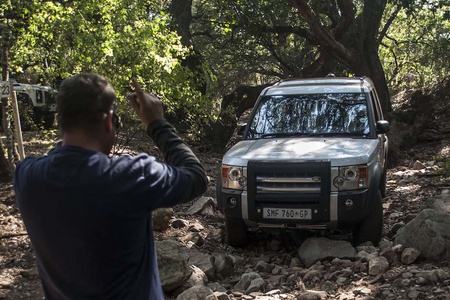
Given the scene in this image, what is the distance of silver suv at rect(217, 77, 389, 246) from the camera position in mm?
6355

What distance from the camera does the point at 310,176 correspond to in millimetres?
6402

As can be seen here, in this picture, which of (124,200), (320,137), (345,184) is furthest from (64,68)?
(124,200)

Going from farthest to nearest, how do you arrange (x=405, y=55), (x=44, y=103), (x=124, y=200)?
(x=405, y=55)
(x=44, y=103)
(x=124, y=200)

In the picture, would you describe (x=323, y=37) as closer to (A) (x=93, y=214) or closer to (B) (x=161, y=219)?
(B) (x=161, y=219)

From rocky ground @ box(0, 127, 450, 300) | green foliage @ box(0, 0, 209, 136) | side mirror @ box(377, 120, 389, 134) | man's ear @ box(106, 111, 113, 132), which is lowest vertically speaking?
rocky ground @ box(0, 127, 450, 300)

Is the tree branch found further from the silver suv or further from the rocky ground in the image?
the silver suv

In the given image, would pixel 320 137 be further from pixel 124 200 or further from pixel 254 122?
pixel 124 200

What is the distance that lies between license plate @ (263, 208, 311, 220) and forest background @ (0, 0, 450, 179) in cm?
269

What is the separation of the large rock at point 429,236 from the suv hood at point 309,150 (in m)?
0.92

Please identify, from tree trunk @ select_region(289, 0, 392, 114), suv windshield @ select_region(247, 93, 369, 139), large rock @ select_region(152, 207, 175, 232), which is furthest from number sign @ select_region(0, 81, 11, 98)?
tree trunk @ select_region(289, 0, 392, 114)

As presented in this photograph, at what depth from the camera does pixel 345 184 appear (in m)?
6.36

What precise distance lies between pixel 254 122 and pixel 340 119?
1225 millimetres

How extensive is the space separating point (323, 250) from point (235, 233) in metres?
1.18

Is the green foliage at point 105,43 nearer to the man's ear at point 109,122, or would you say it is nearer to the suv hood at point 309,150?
the suv hood at point 309,150
